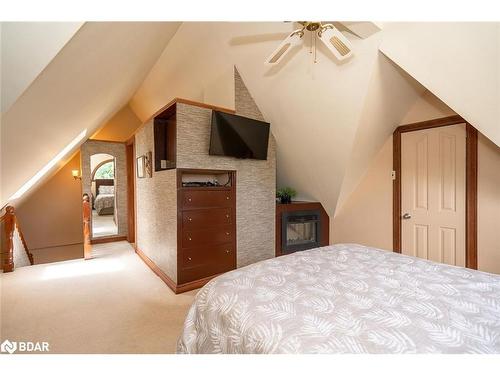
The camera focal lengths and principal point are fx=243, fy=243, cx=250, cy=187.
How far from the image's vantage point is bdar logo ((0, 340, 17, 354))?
1.73m

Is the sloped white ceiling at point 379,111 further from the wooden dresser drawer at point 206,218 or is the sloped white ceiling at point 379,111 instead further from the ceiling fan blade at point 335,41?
the wooden dresser drawer at point 206,218

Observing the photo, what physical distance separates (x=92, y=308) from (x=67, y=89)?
2.05m

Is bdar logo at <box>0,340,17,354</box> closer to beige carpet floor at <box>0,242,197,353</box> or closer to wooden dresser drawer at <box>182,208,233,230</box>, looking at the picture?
beige carpet floor at <box>0,242,197,353</box>

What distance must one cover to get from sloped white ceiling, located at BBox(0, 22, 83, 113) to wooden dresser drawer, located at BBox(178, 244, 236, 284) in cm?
202

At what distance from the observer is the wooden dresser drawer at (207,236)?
2.83 m

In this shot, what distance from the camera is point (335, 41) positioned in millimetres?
1917

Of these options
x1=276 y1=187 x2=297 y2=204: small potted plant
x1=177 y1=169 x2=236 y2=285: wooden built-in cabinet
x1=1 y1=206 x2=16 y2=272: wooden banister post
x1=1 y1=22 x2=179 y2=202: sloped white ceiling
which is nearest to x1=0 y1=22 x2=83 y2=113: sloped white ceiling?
x1=1 y1=22 x2=179 y2=202: sloped white ceiling

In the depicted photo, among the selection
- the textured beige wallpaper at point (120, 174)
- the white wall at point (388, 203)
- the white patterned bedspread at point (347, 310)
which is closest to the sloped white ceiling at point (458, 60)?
the white wall at point (388, 203)

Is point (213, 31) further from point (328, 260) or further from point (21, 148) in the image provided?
point (328, 260)

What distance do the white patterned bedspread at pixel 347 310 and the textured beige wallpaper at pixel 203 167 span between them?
5.58 ft

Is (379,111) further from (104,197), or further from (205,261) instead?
(104,197)

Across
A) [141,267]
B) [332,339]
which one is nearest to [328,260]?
[332,339]

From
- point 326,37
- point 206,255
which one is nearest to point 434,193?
point 326,37

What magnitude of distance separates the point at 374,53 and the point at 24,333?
380cm
